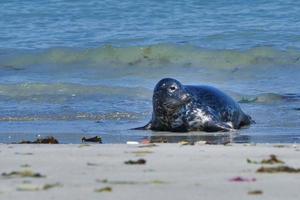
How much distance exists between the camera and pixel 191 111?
9.11m

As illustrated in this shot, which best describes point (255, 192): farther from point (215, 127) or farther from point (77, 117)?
point (77, 117)

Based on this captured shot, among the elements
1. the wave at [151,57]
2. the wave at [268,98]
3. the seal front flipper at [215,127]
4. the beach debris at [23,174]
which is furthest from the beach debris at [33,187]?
the wave at [151,57]

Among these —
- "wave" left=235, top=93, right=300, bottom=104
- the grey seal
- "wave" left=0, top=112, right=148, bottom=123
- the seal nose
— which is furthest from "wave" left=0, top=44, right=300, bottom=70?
the seal nose

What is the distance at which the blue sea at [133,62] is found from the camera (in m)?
9.44

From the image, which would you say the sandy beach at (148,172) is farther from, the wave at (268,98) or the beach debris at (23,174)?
the wave at (268,98)

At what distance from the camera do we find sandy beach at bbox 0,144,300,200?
4.00m

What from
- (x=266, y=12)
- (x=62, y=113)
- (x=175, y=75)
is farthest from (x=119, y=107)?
(x=266, y=12)

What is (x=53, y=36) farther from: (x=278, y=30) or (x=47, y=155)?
(x=47, y=155)

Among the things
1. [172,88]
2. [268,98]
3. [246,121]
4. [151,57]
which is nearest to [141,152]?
[172,88]

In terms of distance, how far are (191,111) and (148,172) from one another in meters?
4.48

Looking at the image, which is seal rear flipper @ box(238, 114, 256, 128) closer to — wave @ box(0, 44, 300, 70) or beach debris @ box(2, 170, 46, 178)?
beach debris @ box(2, 170, 46, 178)

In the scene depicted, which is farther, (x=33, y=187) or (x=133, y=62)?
(x=133, y=62)

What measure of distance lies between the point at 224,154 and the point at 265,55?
10965 mm

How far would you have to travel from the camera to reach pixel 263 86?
13266mm
